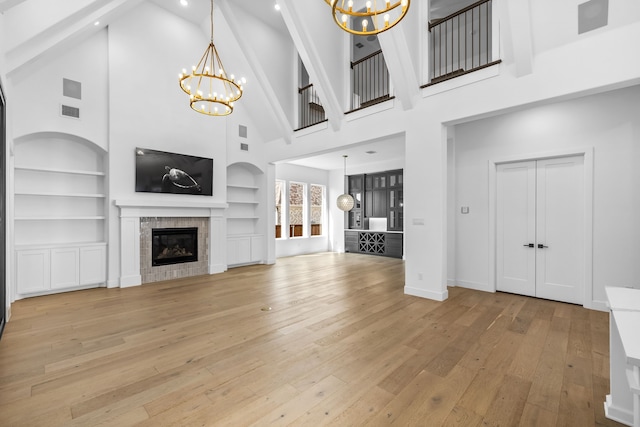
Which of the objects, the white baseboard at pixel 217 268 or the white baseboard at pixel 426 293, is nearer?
the white baseboard at pixel 426 293

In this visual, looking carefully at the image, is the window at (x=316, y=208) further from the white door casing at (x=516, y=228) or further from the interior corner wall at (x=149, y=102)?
the white door casing at (x=516, y=228)

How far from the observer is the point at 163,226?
234 inches

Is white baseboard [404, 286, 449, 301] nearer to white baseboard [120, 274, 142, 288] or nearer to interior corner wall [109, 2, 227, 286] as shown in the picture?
interior corner wall [109, 2, 227, 286]

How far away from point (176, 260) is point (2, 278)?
303 centimetres

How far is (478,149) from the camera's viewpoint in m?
5.09

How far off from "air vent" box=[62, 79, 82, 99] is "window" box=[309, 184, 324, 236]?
22.1 feet

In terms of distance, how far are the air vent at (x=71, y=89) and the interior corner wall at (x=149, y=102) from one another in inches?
17.7

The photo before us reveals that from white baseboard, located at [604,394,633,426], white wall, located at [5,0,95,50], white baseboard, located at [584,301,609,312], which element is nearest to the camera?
white baseboard, located at [604,394,633,426]

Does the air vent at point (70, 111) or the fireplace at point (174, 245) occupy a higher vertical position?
A: the air vent at point (70, 111)

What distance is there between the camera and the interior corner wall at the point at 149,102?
5.35 metres

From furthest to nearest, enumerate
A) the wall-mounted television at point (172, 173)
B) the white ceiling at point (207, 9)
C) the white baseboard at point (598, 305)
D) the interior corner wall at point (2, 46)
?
the white ceiling at point (207, 9) → the wall-mounted television at point (172, 173) → the white baseboard at point (598, 305) → the interior corner wall at point (2, 46)

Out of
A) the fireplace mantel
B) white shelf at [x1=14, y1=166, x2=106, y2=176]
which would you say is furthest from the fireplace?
white shelf at [x1=14, y1=166, x2=106, y2=176]

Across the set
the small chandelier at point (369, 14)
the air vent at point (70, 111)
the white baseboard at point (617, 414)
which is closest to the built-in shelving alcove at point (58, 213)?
the air vent at point (70, 111)

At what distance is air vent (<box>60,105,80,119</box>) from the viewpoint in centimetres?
485
